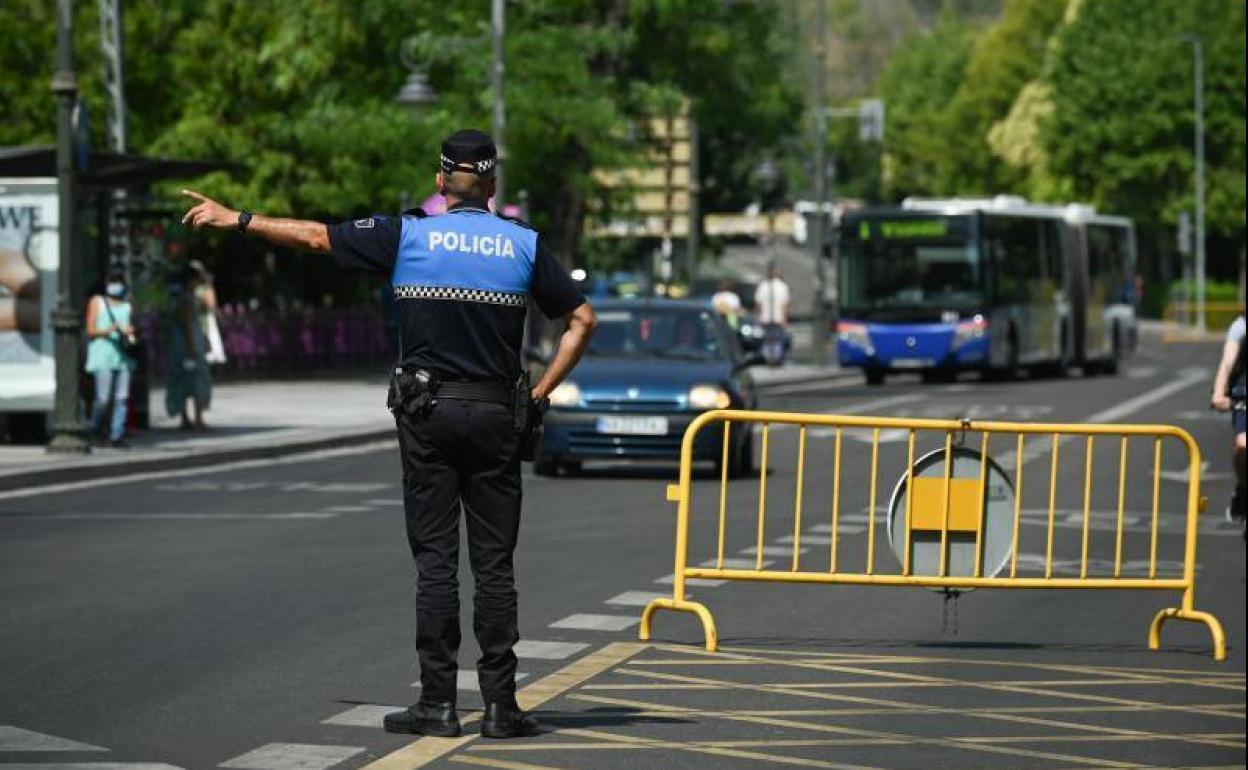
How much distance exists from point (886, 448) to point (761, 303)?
83.0 feet

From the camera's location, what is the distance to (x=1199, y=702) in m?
10.0

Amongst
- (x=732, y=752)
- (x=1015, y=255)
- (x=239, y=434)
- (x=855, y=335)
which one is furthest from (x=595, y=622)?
(x=1015, y=255)

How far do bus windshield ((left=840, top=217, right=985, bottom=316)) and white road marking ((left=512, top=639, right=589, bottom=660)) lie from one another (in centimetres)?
3619

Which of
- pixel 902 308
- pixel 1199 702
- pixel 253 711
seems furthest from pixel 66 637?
pixel 902 308

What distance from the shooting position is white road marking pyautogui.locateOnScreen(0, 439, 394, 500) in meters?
20.9

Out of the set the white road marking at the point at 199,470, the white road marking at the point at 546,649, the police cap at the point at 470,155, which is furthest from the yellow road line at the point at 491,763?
the white road marking at the point at 199,470

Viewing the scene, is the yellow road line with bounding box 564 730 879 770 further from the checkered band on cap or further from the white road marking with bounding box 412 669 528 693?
the checkered band on cap

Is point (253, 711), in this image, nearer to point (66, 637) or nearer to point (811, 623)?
point (66, 637)

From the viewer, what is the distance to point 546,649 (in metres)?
11.2

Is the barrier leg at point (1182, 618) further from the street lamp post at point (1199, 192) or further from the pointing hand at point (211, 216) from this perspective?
the street lamp post at point (1199, 192)

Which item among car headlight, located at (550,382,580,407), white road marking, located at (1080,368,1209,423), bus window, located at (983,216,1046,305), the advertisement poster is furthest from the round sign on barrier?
bus window, located at (983,216,1046,305)

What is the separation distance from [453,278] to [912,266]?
3891cm

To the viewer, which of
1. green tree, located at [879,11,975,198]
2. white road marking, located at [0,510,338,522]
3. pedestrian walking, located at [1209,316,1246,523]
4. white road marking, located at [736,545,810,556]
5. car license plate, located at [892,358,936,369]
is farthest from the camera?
green tree, located at [879,11,975,198]

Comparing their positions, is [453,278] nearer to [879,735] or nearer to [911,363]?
[879,735]
